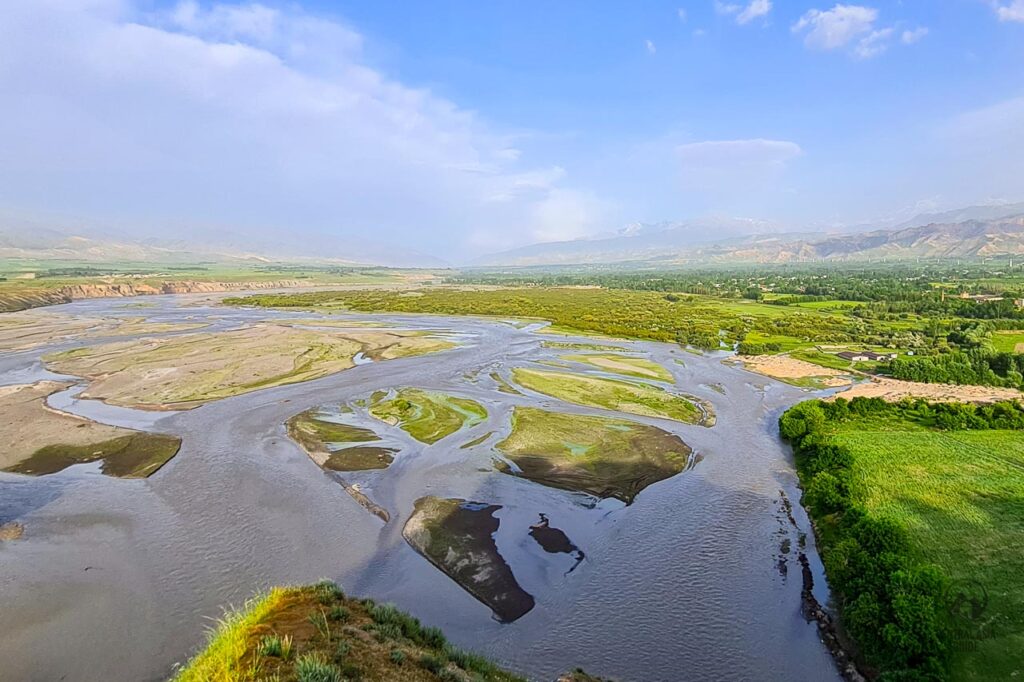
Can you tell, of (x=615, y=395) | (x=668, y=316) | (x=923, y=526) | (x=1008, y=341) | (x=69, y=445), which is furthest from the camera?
(x=668, y=316)

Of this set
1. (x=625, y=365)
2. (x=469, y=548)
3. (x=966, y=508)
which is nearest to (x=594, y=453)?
(x=469, y=548)

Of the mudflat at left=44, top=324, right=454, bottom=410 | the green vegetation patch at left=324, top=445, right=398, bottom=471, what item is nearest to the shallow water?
the green vegetation patch at left=324, top=445, right=398, bottom=471

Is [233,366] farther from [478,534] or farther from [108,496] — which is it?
[478,534]

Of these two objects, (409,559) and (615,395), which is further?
(615,395)

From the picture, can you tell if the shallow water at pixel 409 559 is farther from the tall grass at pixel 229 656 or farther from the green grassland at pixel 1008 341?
the green grassland at pixel 1008 341

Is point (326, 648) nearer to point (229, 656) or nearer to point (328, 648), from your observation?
point (328, 648)

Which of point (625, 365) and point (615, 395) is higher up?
point (615, 395)
